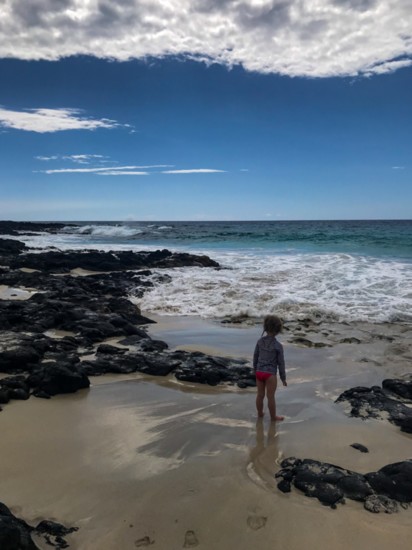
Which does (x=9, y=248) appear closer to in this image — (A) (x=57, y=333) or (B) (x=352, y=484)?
(A) (x=57, y=333)

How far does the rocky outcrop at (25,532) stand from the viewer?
2.58 m

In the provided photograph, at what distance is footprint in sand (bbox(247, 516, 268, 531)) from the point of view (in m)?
3.12

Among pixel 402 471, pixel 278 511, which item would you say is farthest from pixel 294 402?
pixel 278 511

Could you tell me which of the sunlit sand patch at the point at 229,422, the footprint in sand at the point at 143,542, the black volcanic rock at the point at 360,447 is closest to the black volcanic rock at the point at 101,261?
the sunlit sand patch at the point at 229,422

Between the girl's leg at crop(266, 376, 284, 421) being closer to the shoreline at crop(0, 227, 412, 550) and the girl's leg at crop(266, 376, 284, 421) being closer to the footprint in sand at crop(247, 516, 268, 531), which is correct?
the shoreline at crop(0, 227, 412, 550)

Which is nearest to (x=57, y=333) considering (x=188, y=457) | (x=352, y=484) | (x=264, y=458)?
(x=188, y=457)

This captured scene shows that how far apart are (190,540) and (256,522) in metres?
0.52

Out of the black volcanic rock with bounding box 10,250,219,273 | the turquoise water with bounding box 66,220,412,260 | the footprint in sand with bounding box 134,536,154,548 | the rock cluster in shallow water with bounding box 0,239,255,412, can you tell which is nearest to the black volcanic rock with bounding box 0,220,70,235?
the turquoise water with bounding box 66,220,412,260

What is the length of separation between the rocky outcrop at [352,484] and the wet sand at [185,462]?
0.29ft

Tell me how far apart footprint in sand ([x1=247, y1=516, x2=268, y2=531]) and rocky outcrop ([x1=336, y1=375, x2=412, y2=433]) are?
2375mm

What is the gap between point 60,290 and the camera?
13.4 meters

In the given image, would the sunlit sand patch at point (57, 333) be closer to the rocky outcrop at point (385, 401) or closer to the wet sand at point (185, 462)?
the wet sand at point (185, 462)

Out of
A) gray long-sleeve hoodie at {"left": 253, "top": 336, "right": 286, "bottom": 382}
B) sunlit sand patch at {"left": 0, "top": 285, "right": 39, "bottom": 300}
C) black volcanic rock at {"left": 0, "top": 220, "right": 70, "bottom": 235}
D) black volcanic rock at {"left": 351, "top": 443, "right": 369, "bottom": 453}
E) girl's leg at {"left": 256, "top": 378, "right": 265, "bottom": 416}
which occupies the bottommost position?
black volcanic rock at {"left": 351, "top": 443, "right": 369, "bottom": 453}

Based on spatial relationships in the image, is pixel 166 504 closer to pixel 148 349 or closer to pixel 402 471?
pixel 402 471
